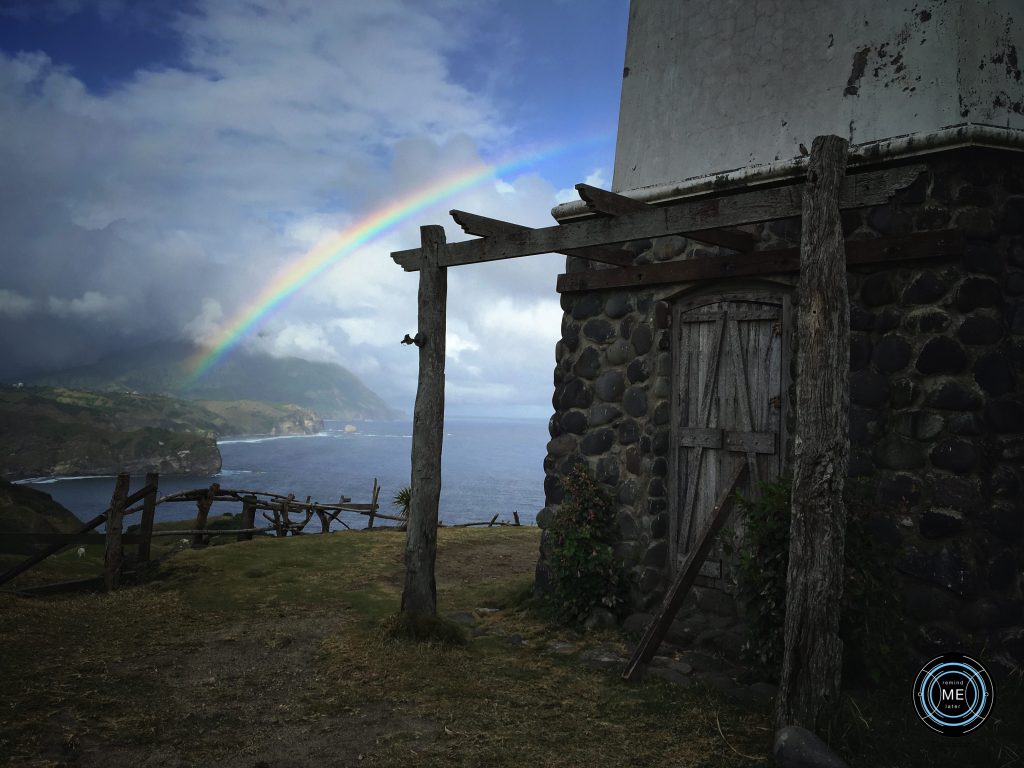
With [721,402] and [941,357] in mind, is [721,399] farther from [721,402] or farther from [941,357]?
[941,357]

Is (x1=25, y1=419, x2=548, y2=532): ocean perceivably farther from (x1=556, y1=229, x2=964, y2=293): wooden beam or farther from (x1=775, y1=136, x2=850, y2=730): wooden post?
(x1=775, y1=136, x2=850, y2=730): wooden post

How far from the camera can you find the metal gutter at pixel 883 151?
498cm

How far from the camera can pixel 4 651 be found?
5.61 meters

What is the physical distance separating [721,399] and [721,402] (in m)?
0.03

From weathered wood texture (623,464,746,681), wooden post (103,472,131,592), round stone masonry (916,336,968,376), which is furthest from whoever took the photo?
wooden post (103,472,131,592)

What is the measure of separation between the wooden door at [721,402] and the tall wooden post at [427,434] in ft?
7.71

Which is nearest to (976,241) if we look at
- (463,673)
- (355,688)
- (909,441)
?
(909,441)

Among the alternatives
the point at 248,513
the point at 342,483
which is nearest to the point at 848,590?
the point at 248,513

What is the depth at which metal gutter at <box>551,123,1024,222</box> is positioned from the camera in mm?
4984

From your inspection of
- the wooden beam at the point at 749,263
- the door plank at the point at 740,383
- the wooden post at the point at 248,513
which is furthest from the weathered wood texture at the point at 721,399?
the wooden post at the point at 248,513

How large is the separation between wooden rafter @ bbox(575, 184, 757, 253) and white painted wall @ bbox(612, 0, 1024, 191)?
39.0 inches

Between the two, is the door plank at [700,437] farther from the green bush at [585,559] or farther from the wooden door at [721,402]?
the green bush at [585,559]

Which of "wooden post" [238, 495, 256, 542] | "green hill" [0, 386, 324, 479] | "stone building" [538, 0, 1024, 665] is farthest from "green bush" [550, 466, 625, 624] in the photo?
"green hill" [0, 386, 324, 479]

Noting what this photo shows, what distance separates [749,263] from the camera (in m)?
6.09
